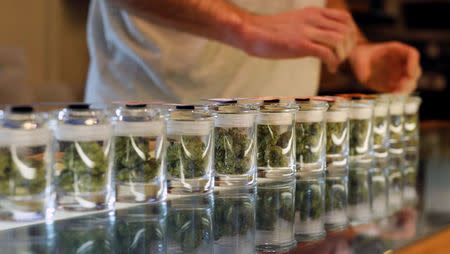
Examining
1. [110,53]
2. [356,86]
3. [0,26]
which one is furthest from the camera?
[356,86]

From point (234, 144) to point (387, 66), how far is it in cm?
119

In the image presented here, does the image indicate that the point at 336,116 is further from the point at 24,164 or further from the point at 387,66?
the point at 387,66

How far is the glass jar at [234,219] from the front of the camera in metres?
0.68

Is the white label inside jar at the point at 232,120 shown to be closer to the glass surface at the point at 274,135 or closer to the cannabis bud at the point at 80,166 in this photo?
the glass surface at the point at 274,135

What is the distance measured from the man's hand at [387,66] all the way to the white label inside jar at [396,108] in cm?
39

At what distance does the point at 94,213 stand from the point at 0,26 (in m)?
2.37

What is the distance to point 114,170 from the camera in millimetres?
825

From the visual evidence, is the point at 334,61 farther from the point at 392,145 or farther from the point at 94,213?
the point at 94,213

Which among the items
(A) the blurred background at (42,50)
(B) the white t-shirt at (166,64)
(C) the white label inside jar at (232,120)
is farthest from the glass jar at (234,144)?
(A) the blurred background at (42,50)

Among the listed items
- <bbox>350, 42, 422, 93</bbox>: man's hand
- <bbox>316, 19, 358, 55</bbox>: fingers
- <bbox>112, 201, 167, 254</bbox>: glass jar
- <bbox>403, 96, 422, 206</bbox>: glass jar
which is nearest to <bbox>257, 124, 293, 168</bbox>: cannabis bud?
<bbox>112, 201, 167, 254</bbox>: glass jar

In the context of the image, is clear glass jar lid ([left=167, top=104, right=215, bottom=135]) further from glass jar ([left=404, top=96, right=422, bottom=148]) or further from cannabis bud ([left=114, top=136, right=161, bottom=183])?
glass jar ([left=404, top=96, right=422, bottom=148])

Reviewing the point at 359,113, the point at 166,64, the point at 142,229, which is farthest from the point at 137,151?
the point at 166,64

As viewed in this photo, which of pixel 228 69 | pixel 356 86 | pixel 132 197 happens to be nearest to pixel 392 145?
pixel 228 69

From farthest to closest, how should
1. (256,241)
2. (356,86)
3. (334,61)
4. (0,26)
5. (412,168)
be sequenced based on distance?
(356,86)
(0,26)
(334,61)
(412,168)
(256,241)
